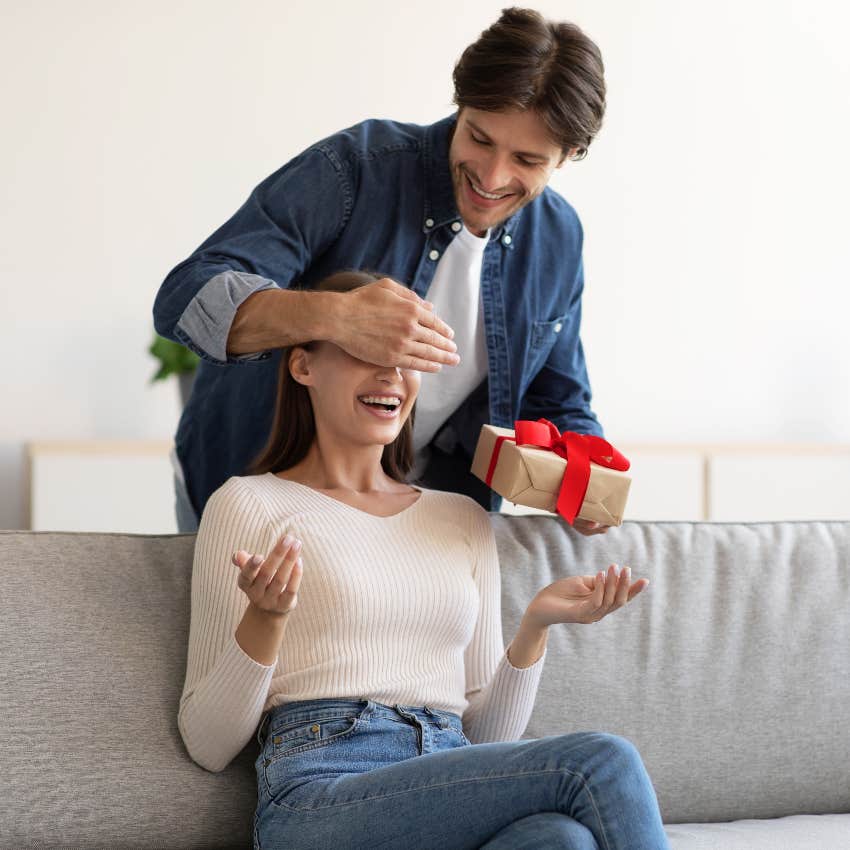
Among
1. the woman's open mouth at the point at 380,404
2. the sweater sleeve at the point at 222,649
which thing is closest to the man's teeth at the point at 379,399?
the woman's open mouth at the point at 380,404

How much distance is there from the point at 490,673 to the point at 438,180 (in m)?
0.77

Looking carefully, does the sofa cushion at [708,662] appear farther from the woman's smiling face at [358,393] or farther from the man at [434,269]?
the woman's smiling face at [358,393]

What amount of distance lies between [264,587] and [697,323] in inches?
121

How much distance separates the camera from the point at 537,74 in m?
1.62

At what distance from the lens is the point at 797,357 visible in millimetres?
4215

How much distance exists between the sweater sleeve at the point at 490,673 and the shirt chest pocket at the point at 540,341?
0.32m

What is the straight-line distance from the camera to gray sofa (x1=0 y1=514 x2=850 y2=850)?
1537 millimetres

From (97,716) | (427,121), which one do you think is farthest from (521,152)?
(427,121)

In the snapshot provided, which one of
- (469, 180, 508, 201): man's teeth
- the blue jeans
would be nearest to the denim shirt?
(469, 180, 508, 201): man's teeth

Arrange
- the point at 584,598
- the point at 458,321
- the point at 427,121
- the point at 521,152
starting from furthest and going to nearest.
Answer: the point at 427,121
the point at 458,321
the point at 521,152
the point at 584,598

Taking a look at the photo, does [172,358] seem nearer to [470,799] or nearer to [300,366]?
[300,366]

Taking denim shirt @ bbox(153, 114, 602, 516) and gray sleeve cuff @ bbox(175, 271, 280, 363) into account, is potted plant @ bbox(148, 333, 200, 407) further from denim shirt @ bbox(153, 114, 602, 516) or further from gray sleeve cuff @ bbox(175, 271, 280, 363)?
gray sleeve cuff @ bbox(175, 271, 280, 363)

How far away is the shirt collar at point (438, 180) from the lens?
1835 millimetres

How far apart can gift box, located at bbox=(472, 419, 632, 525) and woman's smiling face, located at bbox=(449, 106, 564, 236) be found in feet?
1.12
